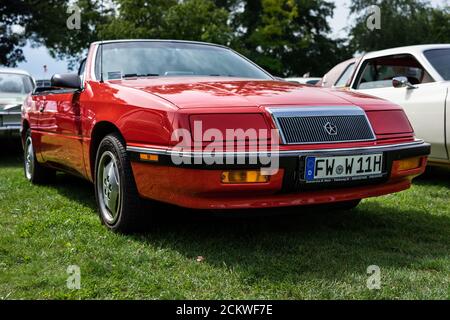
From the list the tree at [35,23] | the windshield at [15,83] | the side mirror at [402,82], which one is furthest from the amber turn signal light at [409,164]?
the tree at [35,23]

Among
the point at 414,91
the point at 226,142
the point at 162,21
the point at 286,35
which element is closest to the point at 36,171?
the point at 226,142

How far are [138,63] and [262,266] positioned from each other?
2025 mm

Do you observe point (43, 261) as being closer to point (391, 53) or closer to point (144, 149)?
point (144, 149)

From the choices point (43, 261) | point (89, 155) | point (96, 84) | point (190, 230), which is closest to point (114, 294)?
point (43, 261)

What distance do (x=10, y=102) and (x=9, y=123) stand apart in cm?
39

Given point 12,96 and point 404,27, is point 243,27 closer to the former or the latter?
point 404,27

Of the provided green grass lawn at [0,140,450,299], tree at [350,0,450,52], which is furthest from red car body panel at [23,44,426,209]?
tree at [350,0,450,52]

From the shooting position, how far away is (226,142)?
2.87 meters

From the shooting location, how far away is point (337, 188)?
3.12 meters

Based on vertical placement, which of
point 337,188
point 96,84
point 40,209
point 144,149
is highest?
point 96,84

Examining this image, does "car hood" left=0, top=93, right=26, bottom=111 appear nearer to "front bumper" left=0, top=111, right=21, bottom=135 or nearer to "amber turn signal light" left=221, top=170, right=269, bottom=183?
"front bumper" left=0, top=111, right=21, bottom=135

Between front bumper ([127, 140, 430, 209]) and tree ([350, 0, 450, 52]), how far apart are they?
33.3 meters

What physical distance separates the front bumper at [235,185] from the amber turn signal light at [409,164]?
0.49ft

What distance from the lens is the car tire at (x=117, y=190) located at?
3.37m
